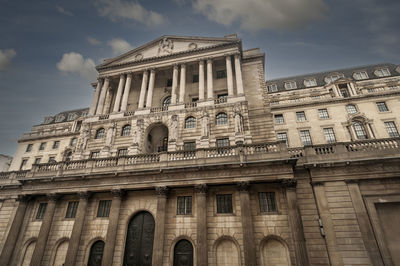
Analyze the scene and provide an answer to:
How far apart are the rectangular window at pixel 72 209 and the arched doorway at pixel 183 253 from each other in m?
10.7

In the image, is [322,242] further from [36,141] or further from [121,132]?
[36,141]

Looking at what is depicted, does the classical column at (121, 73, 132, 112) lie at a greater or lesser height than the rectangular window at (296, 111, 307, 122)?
lesser

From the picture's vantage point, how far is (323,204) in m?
15.5

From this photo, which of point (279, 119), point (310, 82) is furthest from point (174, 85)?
point (310, 82)

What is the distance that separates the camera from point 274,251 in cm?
1471

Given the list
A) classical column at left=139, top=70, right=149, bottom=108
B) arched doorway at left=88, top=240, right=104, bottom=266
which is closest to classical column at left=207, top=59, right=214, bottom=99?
classical column at left=139, top=70, right=149, bottom=108

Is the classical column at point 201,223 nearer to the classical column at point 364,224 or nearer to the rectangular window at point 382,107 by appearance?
the classical column at point 364,224

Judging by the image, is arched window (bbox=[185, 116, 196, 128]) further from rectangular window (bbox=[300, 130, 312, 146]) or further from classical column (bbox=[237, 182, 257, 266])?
rectangular window (bbox=[300, 130, 312, 146])

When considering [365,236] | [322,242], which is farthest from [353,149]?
[322,242]

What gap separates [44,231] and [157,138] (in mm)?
13566

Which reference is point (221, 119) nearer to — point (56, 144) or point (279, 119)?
point (279, 119)

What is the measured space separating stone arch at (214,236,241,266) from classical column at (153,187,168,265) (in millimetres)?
4123

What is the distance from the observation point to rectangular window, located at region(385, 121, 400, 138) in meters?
31.6

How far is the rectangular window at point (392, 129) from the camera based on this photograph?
104 feet
